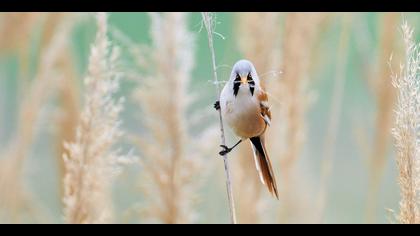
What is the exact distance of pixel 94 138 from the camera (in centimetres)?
146

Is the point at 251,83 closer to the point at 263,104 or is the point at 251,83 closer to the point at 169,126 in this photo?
the point at 263,104

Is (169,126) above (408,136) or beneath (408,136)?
above

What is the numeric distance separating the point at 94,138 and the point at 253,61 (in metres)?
0.67

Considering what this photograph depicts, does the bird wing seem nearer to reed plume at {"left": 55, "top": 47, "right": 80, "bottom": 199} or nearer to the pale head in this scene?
the pale head

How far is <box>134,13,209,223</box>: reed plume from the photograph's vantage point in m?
1.74

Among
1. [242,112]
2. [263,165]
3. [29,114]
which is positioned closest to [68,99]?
[29,114]

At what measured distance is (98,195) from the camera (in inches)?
60.6

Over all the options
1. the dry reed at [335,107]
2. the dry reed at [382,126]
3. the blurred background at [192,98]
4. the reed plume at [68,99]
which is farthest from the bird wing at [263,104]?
the reed plume at [68,99]

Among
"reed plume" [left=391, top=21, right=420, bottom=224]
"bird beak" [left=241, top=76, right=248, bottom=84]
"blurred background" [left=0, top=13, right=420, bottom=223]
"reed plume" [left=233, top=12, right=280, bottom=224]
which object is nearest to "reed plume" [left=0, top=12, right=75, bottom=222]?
"blurred background" [left=0, top=13, right=420, bottom=223]

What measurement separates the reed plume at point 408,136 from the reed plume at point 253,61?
901mm

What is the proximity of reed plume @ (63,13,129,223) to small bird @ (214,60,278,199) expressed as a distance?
0.35 m

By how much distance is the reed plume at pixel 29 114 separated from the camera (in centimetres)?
192

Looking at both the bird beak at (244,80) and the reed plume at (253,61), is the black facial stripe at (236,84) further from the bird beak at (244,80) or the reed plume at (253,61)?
the reed plume at (253,61)
